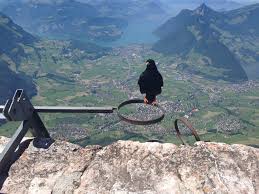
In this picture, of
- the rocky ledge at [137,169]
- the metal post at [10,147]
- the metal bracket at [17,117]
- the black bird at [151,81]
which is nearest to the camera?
the rocky ledge at [137,169]

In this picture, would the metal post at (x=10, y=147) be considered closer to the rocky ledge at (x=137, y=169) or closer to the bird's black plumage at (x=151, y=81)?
the rocky ledge at (x=137, y=169)

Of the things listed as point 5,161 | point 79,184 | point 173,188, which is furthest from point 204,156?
point 5,161

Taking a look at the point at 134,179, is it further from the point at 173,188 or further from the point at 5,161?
the point at 5,161

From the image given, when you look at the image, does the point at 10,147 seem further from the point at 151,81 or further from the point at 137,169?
the point at 151,81

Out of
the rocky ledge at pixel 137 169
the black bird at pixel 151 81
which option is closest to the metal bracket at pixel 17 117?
the rocky ledge at pixel 137 169

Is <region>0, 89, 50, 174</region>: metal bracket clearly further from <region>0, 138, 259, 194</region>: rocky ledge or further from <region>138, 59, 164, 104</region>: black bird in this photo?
<region>138, 59, 164, 104</region>: black bird

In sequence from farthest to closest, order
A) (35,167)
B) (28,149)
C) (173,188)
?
(28,149) → (35,167) → (173,188)

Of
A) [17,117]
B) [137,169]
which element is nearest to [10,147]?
[17,117]

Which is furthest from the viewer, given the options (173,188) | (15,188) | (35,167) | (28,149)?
(28,149)

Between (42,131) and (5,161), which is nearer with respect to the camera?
(5,161)
